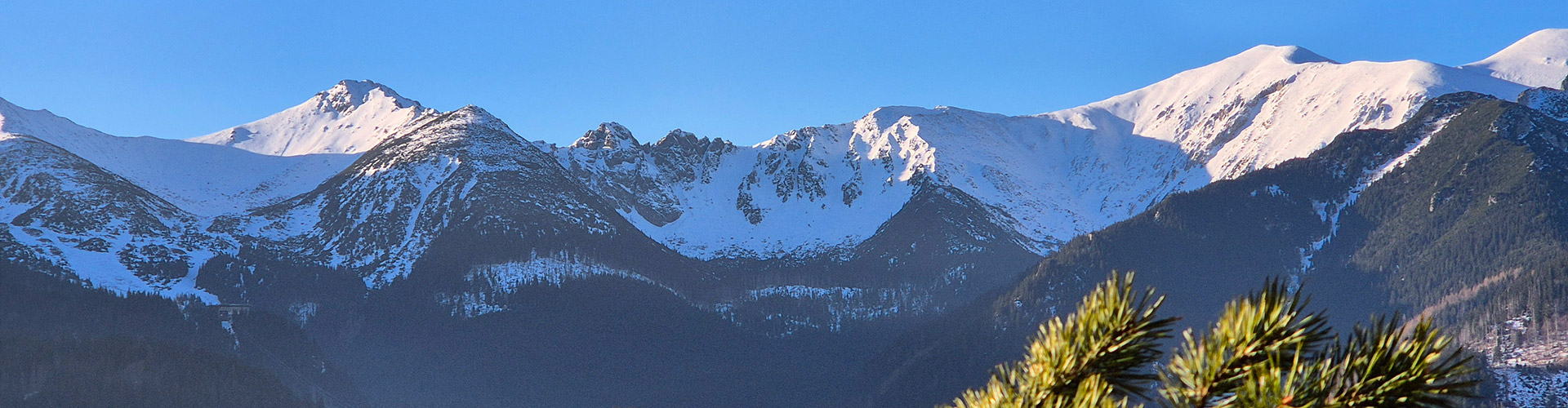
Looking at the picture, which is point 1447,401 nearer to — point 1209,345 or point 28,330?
point 1209,345

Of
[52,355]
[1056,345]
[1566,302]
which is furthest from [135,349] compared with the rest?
[1566,302]

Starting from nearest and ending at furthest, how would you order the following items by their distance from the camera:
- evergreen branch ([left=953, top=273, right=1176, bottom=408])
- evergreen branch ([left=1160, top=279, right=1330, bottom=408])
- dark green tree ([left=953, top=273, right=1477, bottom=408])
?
1. dark green tree ([left=953, top=273, right=1477, bottom=408])
2. evergreen branch ([left=1160, top=279, right=1330, bottom=408])
3. evergreen branch ([left=953, top=273, right=1176, bottom=408])

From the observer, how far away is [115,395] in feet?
552

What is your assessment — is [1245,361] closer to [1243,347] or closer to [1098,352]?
[1243,347]

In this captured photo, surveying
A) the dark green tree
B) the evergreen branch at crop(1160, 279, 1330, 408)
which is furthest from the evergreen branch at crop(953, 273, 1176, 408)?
the evergreen branch at crop(1160, 279, 1330, 408)

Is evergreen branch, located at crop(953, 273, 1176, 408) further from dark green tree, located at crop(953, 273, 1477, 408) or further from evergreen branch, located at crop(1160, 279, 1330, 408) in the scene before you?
A: evergreen branch, located at crop(1160, 279, 1330, 408)

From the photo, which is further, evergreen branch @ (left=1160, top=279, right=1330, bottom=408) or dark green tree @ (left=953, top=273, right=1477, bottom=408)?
evergreen branch @ (left=1160, top=279, right=1330, bottom=408)

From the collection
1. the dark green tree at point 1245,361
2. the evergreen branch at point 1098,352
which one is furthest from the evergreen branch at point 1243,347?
the evergreen branch at point 1098,352

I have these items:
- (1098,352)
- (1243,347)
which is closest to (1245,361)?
(1243,347)

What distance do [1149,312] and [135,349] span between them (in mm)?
205056

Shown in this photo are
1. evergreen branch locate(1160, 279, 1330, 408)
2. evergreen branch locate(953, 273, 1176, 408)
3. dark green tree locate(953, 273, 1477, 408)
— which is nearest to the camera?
dark green tree locate(953, 273, 1477, 408)

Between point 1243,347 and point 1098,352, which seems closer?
point 1243,347

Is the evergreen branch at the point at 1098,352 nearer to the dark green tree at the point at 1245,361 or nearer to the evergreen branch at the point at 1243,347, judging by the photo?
the dark green tree at the point at 1245,361

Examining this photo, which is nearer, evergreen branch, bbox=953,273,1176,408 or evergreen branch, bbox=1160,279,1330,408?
evergreen branch, bbox=1160,279,1330,408
